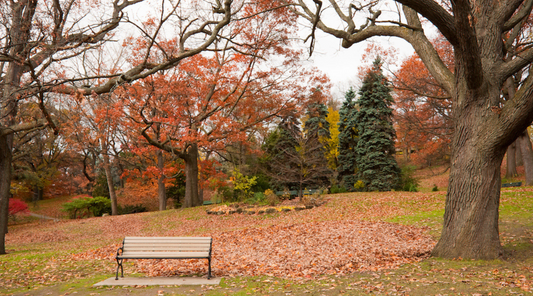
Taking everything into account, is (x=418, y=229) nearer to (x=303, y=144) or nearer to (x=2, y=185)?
(x=303, y=144)

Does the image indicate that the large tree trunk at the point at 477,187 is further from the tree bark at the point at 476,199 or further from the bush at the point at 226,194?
the bush at the point at 226,194

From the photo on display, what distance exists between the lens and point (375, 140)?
21.8m

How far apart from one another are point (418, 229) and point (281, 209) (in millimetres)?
6752

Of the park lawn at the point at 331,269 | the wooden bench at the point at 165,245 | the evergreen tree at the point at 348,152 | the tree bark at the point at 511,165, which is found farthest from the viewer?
the evergreen tree at the point at 348,152

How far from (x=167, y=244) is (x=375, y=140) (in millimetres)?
17882

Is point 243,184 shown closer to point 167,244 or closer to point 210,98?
point 210,98

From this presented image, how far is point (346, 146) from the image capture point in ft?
82.7

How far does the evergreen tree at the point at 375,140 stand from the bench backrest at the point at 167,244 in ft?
54.8

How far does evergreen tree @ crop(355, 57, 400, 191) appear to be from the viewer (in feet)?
69.6

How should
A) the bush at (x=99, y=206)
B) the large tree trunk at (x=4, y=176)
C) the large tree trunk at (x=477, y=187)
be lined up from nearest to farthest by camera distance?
the large tree trunk at (x=477, y=187) → the large tree trunk at (x=4, y=176) → the bush at (x=99, y=206)

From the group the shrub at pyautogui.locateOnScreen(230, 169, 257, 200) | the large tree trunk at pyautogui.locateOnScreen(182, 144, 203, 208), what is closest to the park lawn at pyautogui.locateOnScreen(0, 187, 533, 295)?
the shrub at pyautogui.locateOnScreen(230, 169, 257, 200)

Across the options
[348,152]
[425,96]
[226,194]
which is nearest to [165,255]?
[425,96]

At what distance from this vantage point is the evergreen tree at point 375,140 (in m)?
21.2

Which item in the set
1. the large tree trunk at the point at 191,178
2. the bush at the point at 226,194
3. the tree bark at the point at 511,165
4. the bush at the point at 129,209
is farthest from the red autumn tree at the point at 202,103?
the tree bark at the point at 511,165
